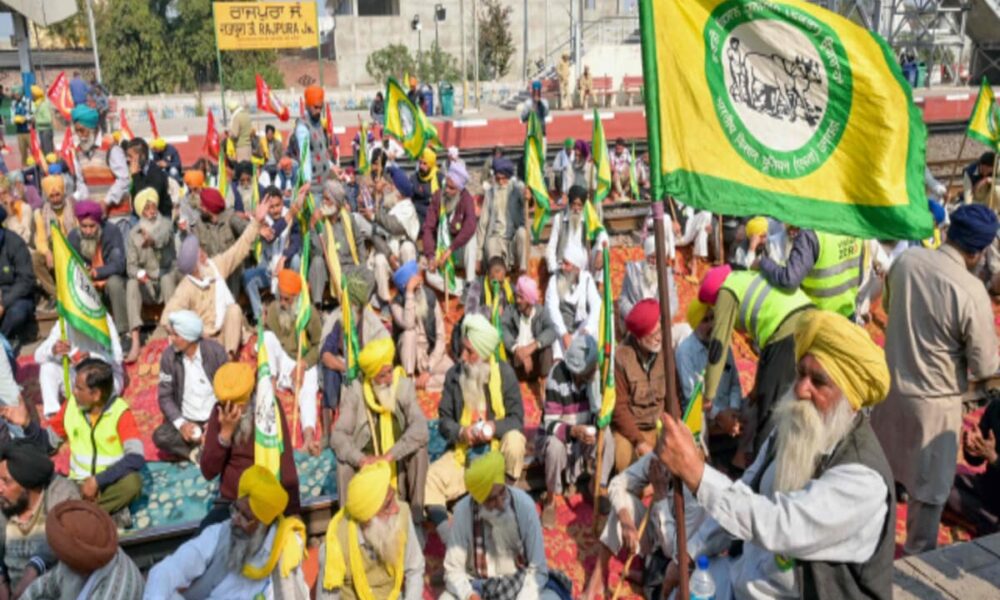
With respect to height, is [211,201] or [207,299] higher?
[211,201]

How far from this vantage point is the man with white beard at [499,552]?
4094 mm

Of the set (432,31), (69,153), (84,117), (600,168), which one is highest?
(432,31)

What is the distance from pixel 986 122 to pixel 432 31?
120 ft

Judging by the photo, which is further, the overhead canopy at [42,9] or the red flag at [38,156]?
the overhead canopy at [42,9]

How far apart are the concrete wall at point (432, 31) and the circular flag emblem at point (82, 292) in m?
36.0

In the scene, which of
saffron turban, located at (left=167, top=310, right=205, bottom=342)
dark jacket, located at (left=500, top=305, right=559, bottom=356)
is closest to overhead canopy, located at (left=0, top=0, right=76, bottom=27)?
saffron turban, located at (left=167, top=310, right=205, bottom=342)

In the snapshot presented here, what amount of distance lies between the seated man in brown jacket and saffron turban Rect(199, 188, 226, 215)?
4.68 meters

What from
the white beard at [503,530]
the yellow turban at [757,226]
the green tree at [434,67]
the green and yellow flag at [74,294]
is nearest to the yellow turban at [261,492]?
the white beard at [503,530]

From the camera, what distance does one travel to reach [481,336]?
5160 millimetres

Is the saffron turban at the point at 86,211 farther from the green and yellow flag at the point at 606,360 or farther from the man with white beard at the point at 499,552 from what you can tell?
the man with white beard at the point at 499,552

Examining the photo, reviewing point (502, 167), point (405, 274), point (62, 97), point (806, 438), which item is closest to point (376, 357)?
point (405, 274)

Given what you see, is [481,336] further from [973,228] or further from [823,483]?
[823,483]

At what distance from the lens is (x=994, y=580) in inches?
142

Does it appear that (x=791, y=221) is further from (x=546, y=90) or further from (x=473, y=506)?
(x=546, y=90)
